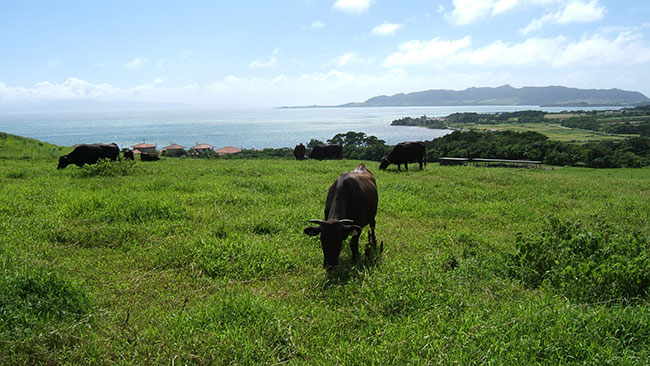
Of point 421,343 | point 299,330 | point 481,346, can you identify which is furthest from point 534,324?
point 299,330

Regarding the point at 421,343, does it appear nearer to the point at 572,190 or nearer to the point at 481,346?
the point at 481,346

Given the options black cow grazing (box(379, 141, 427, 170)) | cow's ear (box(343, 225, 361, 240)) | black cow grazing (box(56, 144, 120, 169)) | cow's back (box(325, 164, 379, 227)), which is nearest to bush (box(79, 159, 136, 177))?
black cow grazing (box(56, 144, 120, 169))

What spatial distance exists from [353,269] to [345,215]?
2.88ft

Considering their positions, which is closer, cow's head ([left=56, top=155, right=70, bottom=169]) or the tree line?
cow's head ([left=56, top=155, right=70, bottom=169])

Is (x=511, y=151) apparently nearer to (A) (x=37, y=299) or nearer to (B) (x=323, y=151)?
(B) (x=323, y=151)

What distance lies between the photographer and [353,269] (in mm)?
6098

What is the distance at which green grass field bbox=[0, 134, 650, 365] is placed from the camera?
3834 millimetres

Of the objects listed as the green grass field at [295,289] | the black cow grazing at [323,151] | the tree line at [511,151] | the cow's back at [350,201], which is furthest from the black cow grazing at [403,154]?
the tree line at [511,151]

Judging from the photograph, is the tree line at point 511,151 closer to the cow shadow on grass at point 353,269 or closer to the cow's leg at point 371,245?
the cow's leg at point 371,245

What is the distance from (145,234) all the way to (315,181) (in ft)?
26.2

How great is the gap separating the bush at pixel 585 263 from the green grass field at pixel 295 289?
0.07 ft

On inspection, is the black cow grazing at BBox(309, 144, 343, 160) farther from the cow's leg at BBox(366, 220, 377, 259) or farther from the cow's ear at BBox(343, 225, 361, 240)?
the cow's ear at BBox(343, 225, 361, 240)

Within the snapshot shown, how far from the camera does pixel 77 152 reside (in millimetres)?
18062

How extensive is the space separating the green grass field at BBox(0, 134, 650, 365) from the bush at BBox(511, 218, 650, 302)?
2cm
